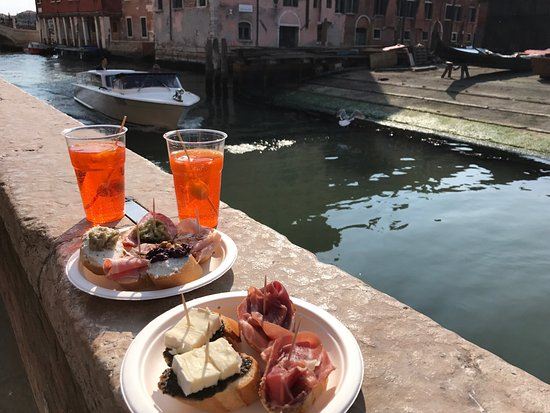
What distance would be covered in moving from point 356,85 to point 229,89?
21.2 ft

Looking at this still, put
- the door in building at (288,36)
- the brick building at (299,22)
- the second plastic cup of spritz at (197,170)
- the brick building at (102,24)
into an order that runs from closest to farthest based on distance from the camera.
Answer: the second plastic cup of spritz at (197,170) → the brick building at (299,22) → the door in building at (288,36) → the brick building at (102,24)

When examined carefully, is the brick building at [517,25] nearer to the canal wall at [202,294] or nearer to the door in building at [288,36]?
the door in building at [288,36]

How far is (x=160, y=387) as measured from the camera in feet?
3.33

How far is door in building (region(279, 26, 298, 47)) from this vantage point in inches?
1128

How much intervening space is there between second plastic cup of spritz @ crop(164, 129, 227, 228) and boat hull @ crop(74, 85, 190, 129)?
11348mm

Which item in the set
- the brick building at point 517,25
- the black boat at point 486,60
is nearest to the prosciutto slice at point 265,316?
the black boat at point 486,60

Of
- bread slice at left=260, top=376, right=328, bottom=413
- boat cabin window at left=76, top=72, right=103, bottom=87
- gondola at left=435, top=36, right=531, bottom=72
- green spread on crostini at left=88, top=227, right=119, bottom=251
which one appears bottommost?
boat cabin window at left=76, top=72, right=103, bottom=87

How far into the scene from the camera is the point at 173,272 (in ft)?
4.85

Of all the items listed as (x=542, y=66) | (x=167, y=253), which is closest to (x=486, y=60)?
(x=542, y=66)

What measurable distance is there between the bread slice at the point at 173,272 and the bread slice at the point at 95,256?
6.6 inches

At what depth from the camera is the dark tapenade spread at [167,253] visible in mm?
1511

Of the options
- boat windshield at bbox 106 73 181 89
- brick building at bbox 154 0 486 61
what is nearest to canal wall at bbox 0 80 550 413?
boat windshield at bbox 106 73 181 89

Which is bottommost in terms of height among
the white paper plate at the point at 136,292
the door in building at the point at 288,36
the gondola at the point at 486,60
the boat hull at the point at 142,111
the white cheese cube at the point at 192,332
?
the boat hull at the point at 142,111

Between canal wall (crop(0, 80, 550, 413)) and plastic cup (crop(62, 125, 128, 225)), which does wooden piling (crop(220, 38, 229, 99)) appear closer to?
canal wall (crop(0, 80, 550, 413))
